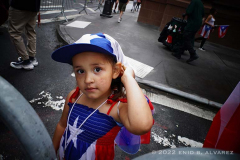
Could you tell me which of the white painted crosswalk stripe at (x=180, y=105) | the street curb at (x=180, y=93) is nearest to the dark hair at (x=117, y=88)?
the white painted crosswalk stripe at (x=180, y=105)

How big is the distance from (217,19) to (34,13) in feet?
31.0

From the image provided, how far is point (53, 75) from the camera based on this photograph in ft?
11.1

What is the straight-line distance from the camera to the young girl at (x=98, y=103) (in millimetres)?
994

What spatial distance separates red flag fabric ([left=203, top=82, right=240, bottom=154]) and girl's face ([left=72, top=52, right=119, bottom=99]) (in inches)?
42.3

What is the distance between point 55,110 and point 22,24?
193 centimetres

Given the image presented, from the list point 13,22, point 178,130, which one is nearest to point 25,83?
point 13,22

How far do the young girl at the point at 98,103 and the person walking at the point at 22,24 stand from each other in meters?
2.51

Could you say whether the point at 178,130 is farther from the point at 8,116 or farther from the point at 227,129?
the point at 8,116

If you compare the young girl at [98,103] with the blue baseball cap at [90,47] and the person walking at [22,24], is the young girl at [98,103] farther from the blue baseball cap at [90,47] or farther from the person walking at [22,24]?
the person walking at [22,24]

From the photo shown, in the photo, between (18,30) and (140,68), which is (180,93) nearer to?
(140,68)

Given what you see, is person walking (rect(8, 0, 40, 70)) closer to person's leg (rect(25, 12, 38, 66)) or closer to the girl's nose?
person's leg (rect(25, 12, 38, 66))

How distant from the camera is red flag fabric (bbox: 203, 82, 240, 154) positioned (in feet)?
4.14

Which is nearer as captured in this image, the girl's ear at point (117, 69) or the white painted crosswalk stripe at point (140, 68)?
the girl's ear at point (117, 69)

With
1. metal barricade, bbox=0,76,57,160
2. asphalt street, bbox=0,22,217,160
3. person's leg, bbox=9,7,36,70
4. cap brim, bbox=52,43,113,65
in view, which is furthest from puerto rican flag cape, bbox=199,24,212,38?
metal barricade, bbox=0,76,57,160
